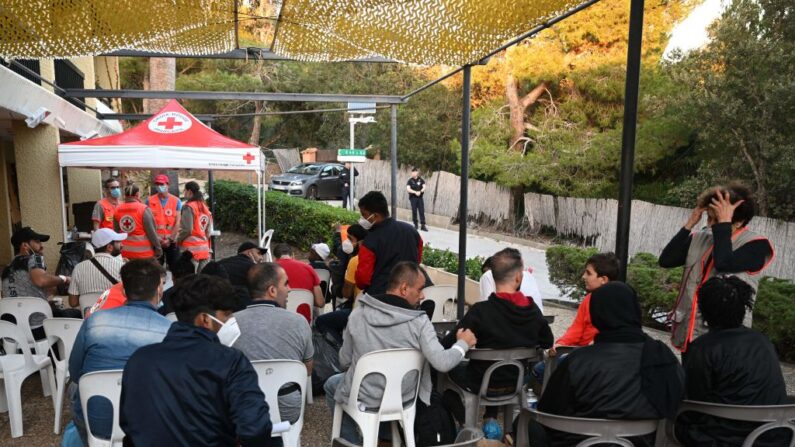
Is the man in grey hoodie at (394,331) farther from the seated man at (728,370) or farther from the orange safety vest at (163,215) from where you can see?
the orange safety vest at (163,215)

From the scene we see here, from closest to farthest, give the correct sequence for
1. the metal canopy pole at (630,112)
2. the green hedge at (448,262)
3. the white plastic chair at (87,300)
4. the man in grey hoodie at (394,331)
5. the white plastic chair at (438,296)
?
the metal canopy pole at (630,112)
the man in grey hoodie at (394,331)
the white plastic chair at (87,300)
the white plastic chair at (438,296)
the green hedge at (448,262)

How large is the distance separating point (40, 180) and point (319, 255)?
209 inches

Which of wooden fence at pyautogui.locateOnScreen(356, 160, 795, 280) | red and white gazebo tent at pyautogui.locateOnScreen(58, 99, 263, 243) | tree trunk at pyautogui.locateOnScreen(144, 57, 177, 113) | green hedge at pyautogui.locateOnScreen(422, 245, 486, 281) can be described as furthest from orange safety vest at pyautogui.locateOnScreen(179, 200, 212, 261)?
wooden fence at pyautogui.locateOnScreen(356, 160, 795, 280)

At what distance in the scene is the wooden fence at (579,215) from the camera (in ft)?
35.4

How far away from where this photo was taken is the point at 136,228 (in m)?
7.05

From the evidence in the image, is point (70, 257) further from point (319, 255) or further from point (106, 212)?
point (319, 255)

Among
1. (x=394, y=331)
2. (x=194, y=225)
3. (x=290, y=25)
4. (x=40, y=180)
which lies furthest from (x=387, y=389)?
(x=40, y=180)

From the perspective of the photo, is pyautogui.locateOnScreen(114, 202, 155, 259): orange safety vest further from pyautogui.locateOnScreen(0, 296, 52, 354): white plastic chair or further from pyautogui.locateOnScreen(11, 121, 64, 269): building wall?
pyautogui.locateOnScreen(11, 121, 64, 269): building wall

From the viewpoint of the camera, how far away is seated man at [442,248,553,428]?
337 centimetres

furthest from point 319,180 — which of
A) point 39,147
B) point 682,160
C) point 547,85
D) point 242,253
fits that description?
point 242,253

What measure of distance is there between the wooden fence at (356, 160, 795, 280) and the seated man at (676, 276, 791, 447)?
9.07 metres

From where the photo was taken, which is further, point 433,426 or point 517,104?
point 517,104

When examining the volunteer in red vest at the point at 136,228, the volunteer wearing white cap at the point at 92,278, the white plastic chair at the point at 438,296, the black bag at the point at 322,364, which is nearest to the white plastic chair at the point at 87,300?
the volunteer wearing white cap at the point at 92,278

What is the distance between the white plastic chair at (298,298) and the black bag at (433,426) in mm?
2048
